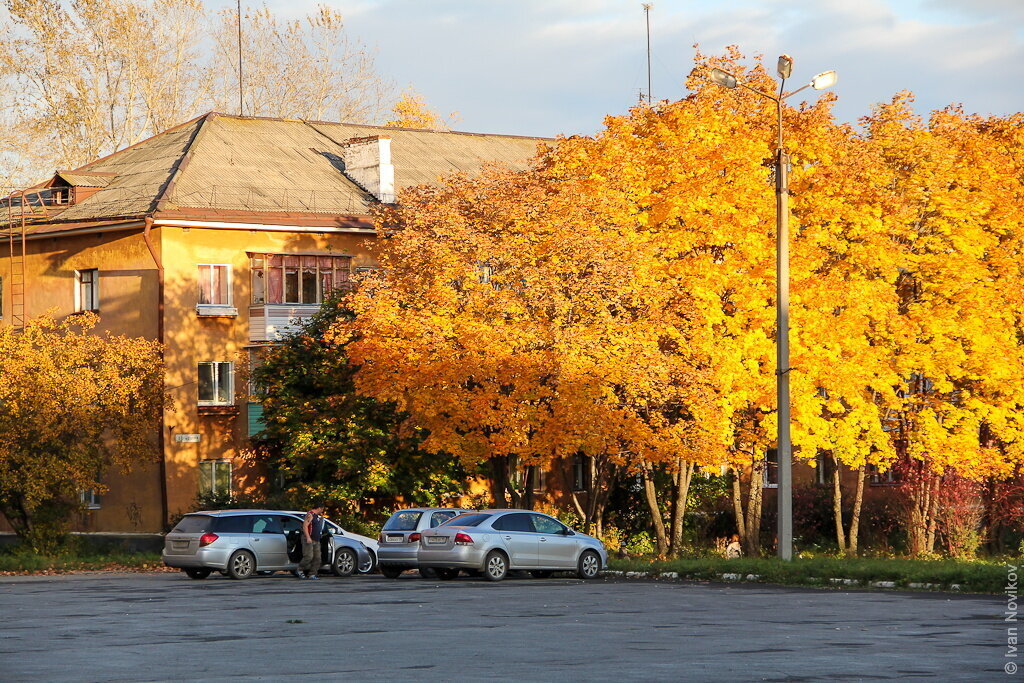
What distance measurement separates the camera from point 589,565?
2967cm

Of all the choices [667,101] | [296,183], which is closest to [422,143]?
[296,183]

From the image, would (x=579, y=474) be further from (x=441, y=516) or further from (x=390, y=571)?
(x=390, y=571)

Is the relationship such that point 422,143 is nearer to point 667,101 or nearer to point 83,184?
point 83,184

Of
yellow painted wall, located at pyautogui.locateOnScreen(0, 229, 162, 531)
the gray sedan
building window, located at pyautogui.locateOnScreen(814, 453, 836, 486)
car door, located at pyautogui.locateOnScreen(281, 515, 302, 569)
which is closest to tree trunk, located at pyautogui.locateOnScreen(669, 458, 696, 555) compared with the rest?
the gray sedan

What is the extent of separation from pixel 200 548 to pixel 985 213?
67.2 ft

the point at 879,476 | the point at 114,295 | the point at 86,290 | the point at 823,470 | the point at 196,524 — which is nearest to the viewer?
the point at 196,524

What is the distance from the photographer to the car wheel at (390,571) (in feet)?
101

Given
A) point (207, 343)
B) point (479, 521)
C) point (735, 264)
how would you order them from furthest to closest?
point (207, 343), point (735, 264), point (479, 521)

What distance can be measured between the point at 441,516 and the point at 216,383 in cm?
1753

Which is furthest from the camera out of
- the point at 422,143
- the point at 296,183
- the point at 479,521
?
the point at 422,143

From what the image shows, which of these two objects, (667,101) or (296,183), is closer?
(667,101)

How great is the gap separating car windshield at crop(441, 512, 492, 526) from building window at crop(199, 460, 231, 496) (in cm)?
1806

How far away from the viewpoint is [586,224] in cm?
3356

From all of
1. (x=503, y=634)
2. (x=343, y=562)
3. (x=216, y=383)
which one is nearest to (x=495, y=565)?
(x=343, y=562)
